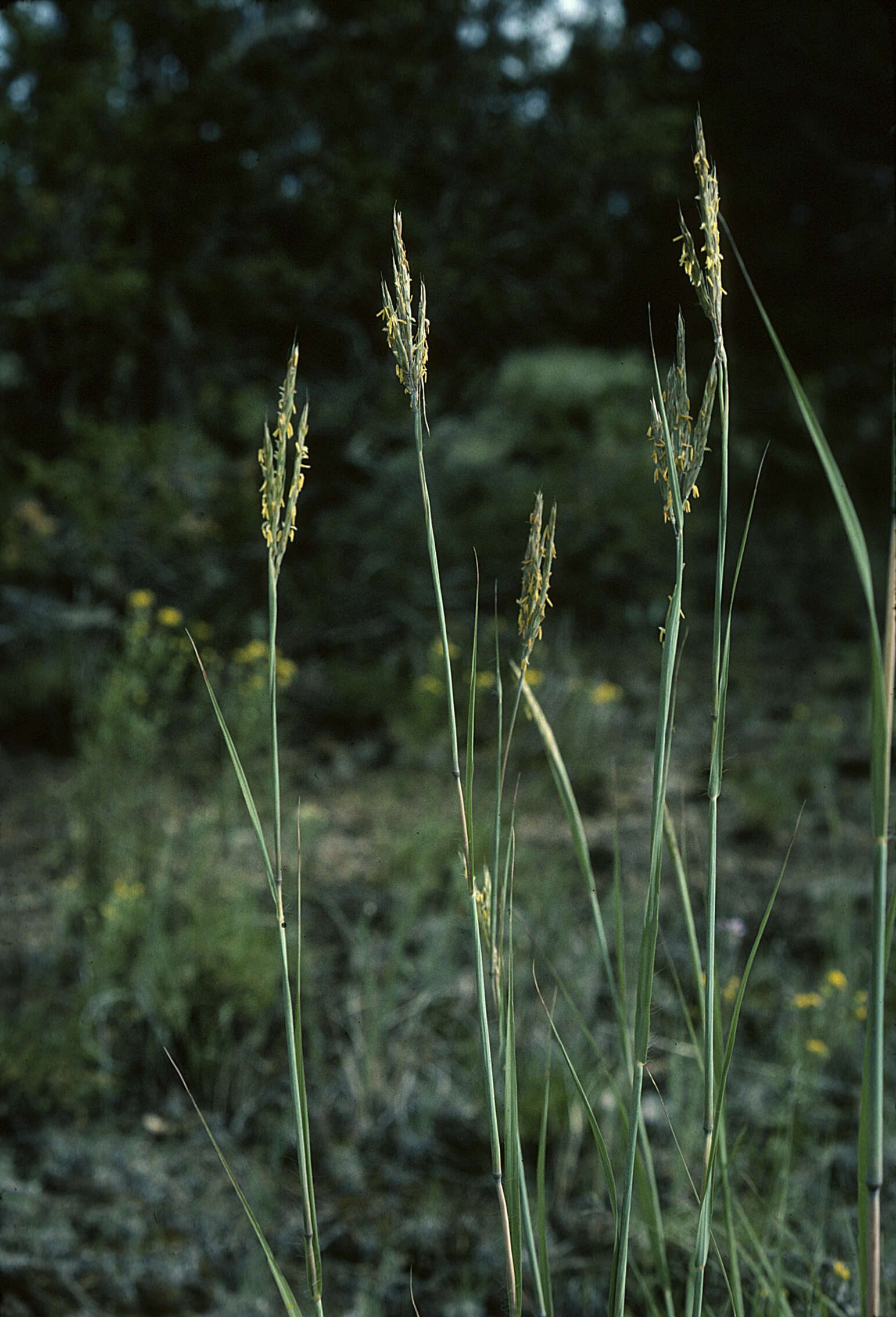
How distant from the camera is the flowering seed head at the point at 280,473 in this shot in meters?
0.48

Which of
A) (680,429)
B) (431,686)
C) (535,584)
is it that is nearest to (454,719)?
(535,584)

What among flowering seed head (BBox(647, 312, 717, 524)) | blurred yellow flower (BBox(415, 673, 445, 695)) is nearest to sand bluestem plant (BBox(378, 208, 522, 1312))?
flowering seed head (BBox(647, 312, 717, 524))

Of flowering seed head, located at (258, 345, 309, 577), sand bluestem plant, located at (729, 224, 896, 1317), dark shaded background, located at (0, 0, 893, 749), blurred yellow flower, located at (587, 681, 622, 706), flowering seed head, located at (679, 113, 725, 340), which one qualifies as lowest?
sand bluestem plant, located at (729, 224, 896, 1317)

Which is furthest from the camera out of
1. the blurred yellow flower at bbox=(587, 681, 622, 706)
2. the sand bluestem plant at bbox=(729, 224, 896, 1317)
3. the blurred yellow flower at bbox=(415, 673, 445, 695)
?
the blurred yellow flower at bbox=(587, 681, 622, 706)

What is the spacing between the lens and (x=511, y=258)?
3.56m

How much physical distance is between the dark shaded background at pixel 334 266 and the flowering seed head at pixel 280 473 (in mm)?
2271

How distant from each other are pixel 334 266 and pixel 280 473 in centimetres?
311

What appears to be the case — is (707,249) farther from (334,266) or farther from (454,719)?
(334,266)

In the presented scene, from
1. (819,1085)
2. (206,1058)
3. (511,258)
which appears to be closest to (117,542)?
(511,258)

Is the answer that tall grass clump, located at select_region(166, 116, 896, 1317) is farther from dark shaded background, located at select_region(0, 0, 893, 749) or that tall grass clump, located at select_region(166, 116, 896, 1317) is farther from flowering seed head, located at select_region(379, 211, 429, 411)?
dark shaded background, located at select_region(0, 0, 893, 749)

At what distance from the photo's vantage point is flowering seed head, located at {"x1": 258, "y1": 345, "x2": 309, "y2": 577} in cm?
48

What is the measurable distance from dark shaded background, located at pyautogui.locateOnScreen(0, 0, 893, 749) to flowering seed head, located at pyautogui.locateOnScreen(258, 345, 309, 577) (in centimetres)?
227

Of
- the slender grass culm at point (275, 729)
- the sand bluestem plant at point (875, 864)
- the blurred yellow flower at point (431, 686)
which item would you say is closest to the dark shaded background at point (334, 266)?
the blurred yellow flower at point (431, 686)

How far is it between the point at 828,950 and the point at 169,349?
2.75 m
